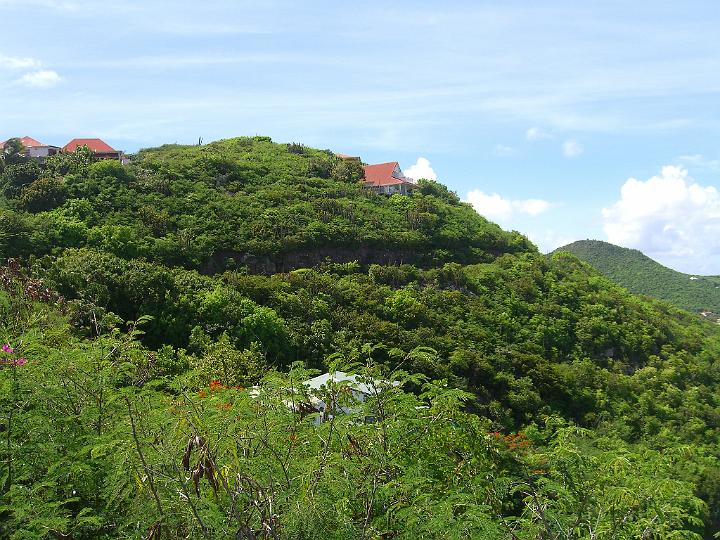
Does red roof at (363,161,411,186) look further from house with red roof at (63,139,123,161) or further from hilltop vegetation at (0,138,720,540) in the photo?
house with red roof at (63,139,123,161)

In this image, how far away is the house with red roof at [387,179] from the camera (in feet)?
128

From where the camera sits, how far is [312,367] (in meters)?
18.9

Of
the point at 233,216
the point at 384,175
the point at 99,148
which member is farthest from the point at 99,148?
the point at 384,175

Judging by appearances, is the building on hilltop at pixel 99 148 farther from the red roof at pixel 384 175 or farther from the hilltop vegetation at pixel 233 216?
the red roof at pixel 384 175

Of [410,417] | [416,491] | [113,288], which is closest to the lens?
[416,491]

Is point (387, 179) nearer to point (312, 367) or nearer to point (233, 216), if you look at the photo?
point (233, 216)

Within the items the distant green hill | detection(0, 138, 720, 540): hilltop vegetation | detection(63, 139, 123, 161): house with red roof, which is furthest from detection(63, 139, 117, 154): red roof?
the distant green hill

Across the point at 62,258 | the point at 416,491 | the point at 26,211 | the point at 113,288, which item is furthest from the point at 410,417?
the point at 26,211

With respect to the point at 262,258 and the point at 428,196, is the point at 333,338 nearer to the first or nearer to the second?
the point at 262,258

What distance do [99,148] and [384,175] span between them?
56.3ft

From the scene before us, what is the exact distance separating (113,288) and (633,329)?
22.6 metres

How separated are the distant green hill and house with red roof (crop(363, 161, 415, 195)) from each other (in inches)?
1079

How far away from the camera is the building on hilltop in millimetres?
34688

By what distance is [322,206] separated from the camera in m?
30.9
